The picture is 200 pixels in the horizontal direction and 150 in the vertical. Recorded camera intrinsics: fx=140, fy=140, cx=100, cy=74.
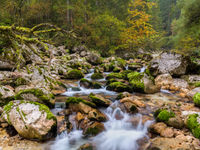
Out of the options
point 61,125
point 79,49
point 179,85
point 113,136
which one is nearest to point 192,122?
point 113,136

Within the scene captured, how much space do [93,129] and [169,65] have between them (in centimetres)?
755

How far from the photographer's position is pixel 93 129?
445 centimetres

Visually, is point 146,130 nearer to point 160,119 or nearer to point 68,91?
point 160,119

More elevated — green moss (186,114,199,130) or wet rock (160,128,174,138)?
green moss (186,114,199,130)

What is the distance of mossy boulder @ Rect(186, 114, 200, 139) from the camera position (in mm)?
3940

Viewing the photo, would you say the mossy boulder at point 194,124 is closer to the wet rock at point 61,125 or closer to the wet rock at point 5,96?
the wet rock at point 61,125

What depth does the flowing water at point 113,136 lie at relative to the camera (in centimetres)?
411

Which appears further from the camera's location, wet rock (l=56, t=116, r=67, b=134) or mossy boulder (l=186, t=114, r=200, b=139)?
wet rock (l=56, t=116, r=67, b=134)

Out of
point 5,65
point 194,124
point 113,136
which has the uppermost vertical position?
point 5,65

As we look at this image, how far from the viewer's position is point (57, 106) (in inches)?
226

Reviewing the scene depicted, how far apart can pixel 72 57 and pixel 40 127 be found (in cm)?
1271

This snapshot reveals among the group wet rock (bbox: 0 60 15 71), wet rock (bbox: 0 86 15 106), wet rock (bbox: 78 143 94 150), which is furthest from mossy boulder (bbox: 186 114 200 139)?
wet rock (bbox: 0 60 15 71)

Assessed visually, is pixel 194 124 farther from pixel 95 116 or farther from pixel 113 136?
pixel 95 116

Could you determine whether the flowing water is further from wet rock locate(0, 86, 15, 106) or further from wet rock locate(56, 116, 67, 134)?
wet rock locate(0, 86, 15, 106)
